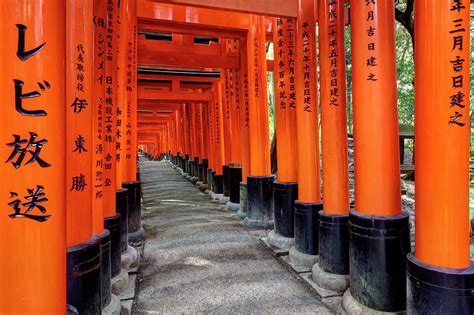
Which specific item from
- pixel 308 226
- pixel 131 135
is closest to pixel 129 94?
pixel 131 135

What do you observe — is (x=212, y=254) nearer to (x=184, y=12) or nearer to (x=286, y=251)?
(x=286, y=251)

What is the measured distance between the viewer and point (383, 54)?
2.75 meters

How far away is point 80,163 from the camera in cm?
234

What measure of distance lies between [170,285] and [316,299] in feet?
5.01

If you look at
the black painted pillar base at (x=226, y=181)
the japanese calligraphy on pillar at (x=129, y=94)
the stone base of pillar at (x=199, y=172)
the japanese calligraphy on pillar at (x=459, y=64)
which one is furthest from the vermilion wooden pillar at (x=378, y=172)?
the stone base of pillar at (x=199, y=172)

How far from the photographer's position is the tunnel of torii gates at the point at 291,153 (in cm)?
148

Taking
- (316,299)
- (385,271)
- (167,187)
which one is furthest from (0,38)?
(167,187)

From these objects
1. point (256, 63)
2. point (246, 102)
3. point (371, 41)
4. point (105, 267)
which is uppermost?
point (256, 63)

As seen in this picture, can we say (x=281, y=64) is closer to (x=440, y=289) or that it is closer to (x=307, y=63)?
(x=307, y=63)

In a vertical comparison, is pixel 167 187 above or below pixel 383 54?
below

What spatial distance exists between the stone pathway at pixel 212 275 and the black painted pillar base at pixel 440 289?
1021 mm

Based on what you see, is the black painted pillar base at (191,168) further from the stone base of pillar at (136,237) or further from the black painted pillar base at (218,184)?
the stone base of pillar at (136,237)

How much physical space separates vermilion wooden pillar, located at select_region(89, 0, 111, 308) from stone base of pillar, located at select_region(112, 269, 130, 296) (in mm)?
487

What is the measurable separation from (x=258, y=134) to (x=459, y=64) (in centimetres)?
428
